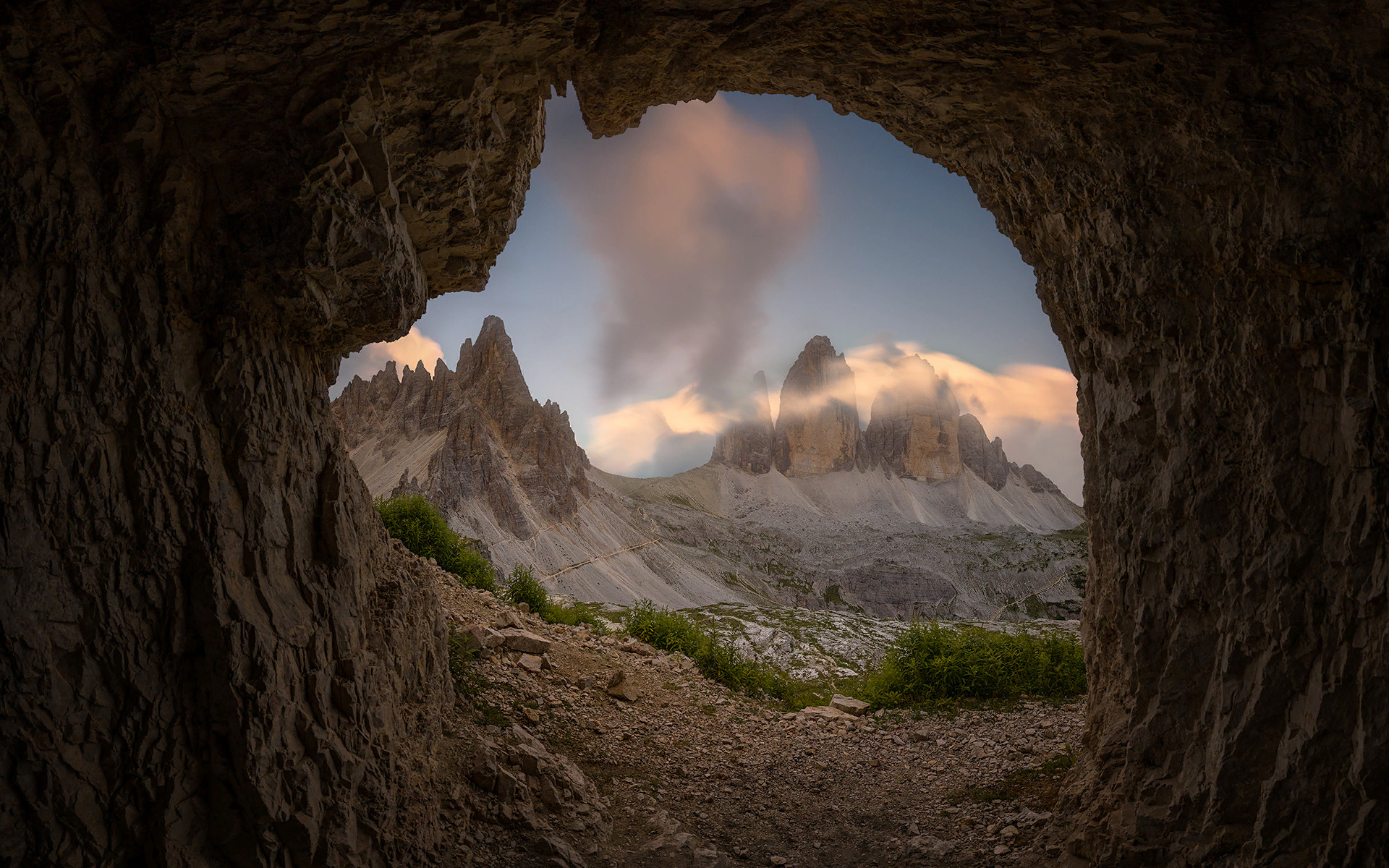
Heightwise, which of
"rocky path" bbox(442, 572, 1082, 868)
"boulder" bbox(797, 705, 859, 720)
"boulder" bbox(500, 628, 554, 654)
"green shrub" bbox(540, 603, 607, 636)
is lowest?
"boulder" bbox(797, 705, 859, 720)

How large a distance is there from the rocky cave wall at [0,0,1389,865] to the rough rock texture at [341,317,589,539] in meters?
34.4

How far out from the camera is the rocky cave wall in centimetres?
394

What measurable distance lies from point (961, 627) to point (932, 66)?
14045mm

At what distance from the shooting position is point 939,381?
115250 mm

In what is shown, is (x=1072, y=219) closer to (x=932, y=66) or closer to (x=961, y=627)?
(x=932, y=66)

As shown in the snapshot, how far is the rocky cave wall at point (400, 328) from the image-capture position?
3945mm

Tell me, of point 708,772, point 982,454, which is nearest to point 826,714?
point 708,772

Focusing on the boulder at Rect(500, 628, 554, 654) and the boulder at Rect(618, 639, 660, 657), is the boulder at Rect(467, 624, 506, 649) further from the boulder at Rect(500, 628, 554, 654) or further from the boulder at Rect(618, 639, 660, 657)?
the boulder at Rect(618, 639, 660, 657)

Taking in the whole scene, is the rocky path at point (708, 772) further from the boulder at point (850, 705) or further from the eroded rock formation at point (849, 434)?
the eroded rock formation at point (849, 434)

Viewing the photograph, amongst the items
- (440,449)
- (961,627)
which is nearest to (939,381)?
(440,449)

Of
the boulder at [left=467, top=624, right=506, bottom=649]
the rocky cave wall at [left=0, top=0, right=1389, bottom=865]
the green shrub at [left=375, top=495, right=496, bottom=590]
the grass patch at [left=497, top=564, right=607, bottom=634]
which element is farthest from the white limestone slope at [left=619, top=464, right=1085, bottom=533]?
the rocky cave wall at [left=0, top=0, right=1389, bottom=865]

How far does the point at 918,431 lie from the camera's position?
112 metres

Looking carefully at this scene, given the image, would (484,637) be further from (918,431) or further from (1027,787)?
(918,431)

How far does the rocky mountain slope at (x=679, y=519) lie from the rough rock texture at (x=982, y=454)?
28.8 feet
